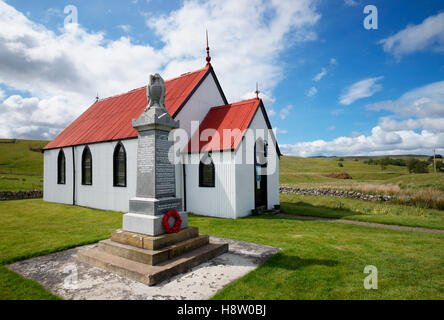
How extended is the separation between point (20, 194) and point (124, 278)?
2418cm

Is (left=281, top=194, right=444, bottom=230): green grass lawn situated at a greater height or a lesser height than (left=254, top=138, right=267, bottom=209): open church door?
lesser

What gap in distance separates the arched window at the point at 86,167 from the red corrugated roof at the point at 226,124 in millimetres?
8052

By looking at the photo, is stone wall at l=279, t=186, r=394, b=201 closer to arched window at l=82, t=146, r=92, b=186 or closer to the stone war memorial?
the stone war memorial

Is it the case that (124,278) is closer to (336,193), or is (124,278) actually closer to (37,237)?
(37,237)

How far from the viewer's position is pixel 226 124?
551 inches

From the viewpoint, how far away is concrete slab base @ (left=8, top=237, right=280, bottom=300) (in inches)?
183

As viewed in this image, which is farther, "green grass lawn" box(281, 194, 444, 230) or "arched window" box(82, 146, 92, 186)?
"arched window" box(82, 146, 92, 186)

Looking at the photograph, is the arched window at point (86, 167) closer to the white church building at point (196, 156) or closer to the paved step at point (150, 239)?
the white church building at point (196, 156)

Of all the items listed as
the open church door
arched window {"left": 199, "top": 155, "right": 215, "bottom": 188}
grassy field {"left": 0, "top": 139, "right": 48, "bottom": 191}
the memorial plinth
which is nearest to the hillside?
the open church door

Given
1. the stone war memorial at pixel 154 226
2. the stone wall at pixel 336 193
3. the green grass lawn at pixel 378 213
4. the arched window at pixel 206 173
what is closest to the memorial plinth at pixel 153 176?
the stone war memorial at pixel 154 226

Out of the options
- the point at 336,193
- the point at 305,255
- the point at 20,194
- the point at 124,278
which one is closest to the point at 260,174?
the point at 305,255

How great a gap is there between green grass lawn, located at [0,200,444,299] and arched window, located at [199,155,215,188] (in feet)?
7.34

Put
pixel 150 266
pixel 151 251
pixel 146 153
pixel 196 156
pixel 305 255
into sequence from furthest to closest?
pixel 196 156 < pixel 146 153 < pixel 305 255 < pixel 151 251 < pixel 150 266
